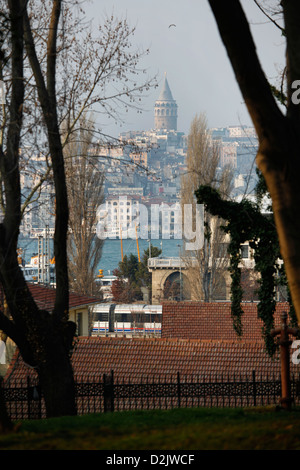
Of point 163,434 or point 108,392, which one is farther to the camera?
point 108,392

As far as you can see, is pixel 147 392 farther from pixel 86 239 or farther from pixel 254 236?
pixel 86 239

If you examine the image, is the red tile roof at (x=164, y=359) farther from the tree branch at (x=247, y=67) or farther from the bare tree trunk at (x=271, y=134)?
the tree branch at (x=247, y=67)

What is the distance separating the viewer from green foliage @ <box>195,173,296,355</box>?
481 inches

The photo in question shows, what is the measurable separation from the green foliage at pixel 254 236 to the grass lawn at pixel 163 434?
4744 mm

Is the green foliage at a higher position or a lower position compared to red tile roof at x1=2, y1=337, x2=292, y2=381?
higher

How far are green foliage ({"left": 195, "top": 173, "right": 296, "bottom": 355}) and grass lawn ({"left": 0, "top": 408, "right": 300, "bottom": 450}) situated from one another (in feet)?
15.6

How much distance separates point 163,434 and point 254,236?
628cm

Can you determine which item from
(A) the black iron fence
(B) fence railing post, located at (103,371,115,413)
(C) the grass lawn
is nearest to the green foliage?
(A) the black iron fence

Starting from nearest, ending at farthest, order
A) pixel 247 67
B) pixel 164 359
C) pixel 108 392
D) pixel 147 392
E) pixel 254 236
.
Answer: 1. pixel 247 67
2. pixel 254 236
3. pixel 108 392
4. pixel 147 392
5. pixel 164 359

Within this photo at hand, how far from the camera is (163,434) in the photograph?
6.70m

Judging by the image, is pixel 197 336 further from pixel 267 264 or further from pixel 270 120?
pixel 270 120

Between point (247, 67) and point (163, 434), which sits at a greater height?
point (247, 67)

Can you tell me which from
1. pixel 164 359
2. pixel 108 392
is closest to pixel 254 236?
pixel 108 392

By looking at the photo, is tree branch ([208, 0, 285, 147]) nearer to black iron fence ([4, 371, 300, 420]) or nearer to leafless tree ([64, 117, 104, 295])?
black iron fence ([4, 371, 300, 420])
